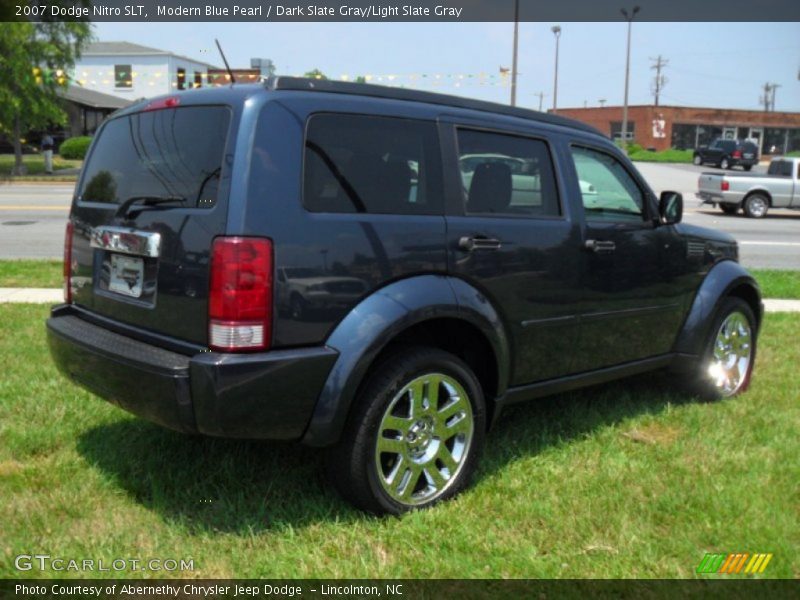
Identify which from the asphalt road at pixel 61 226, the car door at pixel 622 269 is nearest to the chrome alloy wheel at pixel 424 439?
the car door at pixel 622 269

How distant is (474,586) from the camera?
A: 2.98 m

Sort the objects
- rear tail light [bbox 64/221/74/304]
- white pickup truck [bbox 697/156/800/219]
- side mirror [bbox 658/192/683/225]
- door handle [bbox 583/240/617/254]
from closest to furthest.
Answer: rear tail light [bbox 64/221/74/304], door handle [bbox 583/240/617/254], side mirror [bbox 658/192/683/225], white pickup truck [bbox 697/156/800/219]

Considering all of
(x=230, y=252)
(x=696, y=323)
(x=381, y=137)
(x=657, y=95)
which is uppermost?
(x=657, y=95)

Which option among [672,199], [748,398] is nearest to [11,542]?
[672,199]

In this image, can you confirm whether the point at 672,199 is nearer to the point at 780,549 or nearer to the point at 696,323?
the point at 696,323

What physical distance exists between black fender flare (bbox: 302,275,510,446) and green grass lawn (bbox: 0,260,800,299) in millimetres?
6537

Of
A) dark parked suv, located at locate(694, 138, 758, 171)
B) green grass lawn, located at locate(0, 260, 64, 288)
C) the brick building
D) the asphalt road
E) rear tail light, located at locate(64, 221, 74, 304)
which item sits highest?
the brick building

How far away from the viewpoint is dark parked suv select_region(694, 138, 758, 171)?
150ft

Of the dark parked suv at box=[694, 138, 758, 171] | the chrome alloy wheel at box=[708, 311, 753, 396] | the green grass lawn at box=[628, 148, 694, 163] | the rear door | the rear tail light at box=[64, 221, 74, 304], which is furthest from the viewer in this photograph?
the green grass lawn at box=[628, 148, 694, 163]

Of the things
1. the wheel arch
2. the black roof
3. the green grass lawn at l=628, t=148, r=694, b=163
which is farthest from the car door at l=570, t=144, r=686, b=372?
the green grass lawn at l=628, t=148, r=694, b=163

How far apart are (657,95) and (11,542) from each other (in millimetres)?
102352

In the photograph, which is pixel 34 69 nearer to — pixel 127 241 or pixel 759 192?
pixel 759 192

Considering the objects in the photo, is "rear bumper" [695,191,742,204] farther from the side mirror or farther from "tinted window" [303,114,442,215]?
"tinted window" [303,114,442,215]

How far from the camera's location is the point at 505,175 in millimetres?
4004
